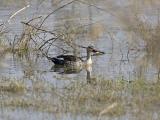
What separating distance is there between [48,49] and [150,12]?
4126mm

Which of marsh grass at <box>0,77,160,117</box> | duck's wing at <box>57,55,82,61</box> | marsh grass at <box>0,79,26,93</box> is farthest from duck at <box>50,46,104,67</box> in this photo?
marsh grass at <box>0,79,26,93</box>

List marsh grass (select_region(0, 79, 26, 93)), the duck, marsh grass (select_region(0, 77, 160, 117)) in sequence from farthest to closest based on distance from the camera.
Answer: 1. the duck
2. marsh grass (select_region(0, 79, 26, 93))
3. marsh grass (select_region(0, 77, 160, 117))

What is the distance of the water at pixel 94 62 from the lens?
11302 mm

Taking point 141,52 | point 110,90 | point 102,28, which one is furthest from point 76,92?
point 102,28

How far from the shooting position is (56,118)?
865 cm

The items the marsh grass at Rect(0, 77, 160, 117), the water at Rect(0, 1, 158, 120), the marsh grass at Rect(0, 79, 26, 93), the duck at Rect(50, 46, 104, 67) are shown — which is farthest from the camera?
the duck at Rect(50, 46, 104, 67)

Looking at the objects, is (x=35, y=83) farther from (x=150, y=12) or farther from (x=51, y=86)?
(x=150, y=12)

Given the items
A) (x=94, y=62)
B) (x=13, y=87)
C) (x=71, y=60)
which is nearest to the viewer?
(x=13, y=87)

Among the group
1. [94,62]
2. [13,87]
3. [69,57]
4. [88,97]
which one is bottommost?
[88,97]

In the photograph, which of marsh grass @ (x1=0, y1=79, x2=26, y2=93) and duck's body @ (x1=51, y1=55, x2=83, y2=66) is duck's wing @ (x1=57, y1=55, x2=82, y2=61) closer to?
duck's body @ (x1=51, y1=55, x2=83, y2=66)

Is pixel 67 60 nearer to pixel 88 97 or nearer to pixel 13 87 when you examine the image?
pixel 13 87

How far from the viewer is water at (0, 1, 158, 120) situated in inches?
445

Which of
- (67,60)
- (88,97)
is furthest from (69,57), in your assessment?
(88,97)

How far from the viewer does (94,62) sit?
557 inches
